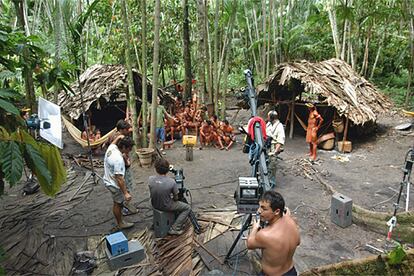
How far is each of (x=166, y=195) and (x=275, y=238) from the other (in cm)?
206

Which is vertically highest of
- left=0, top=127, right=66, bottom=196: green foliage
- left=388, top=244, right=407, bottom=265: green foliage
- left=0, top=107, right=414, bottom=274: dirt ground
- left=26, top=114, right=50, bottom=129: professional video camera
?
left=26, top=114, right=50, bottom=129: professional video camera

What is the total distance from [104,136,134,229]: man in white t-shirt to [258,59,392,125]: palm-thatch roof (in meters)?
5.77

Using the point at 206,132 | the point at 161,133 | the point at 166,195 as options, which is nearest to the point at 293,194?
the point at 166,195

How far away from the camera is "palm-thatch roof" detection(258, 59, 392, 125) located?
27.6 ft

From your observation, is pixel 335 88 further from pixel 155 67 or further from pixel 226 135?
pixel 155 67

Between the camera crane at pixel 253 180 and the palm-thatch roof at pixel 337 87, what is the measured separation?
4.45m

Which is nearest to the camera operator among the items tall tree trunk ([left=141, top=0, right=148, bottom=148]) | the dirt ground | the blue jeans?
the blue jeans

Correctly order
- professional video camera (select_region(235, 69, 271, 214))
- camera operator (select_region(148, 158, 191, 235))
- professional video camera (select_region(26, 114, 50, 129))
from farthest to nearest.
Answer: camera operator (select_region(148, 158, 191, 235)) → professional video camera (select_region(26, 114, 50, 129)) → professional video camera (select_region(235, 69, 271, 214))

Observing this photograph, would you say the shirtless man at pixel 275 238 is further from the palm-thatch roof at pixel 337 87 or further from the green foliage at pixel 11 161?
the palm-thatch roof at pixel 337 87

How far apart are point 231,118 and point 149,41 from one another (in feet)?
15.3

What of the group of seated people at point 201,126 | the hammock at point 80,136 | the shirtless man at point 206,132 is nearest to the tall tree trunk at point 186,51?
the group of seated people at point 201,126

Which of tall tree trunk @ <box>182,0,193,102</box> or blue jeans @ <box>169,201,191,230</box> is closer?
blue jeans @ <box>169,201,191,230</box>

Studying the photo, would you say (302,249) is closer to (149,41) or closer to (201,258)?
(201,258)

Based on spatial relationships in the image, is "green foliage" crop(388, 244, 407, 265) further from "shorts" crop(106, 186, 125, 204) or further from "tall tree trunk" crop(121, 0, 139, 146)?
"tall tree trunk" crop(121, 0, 139, 146)
